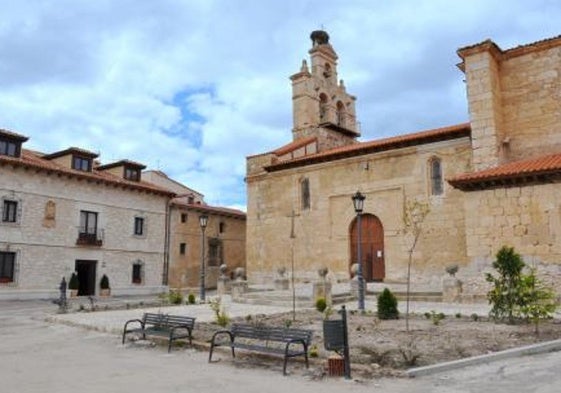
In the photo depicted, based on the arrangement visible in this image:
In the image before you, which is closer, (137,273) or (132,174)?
(137,273)

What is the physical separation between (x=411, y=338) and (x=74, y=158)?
2241 centimetres

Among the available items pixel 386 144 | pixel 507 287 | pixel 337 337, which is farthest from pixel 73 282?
pixel 337 337

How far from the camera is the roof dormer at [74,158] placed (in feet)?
87.4

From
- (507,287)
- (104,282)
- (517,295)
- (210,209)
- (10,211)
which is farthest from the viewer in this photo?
(210,209)

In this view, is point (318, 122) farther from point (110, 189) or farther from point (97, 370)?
point (97, 370)

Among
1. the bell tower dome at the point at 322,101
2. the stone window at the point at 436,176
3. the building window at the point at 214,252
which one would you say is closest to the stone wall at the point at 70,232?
the building window at the point at 214,252

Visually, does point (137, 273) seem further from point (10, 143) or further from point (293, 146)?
point (293, 146)

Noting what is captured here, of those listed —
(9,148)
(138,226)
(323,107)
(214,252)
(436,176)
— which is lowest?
(214,252)

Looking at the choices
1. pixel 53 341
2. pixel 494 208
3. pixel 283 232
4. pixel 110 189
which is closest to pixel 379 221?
A: pixel 283 232

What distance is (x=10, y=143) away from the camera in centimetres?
2420

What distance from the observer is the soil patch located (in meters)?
7.48

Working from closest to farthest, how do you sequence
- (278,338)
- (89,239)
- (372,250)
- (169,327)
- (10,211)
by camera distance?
(278,338) → (169,327) → (10,211) → (372,250) → (89,239)

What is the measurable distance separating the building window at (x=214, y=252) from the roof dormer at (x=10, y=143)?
14.3 metres

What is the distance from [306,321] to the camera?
1278 cm
